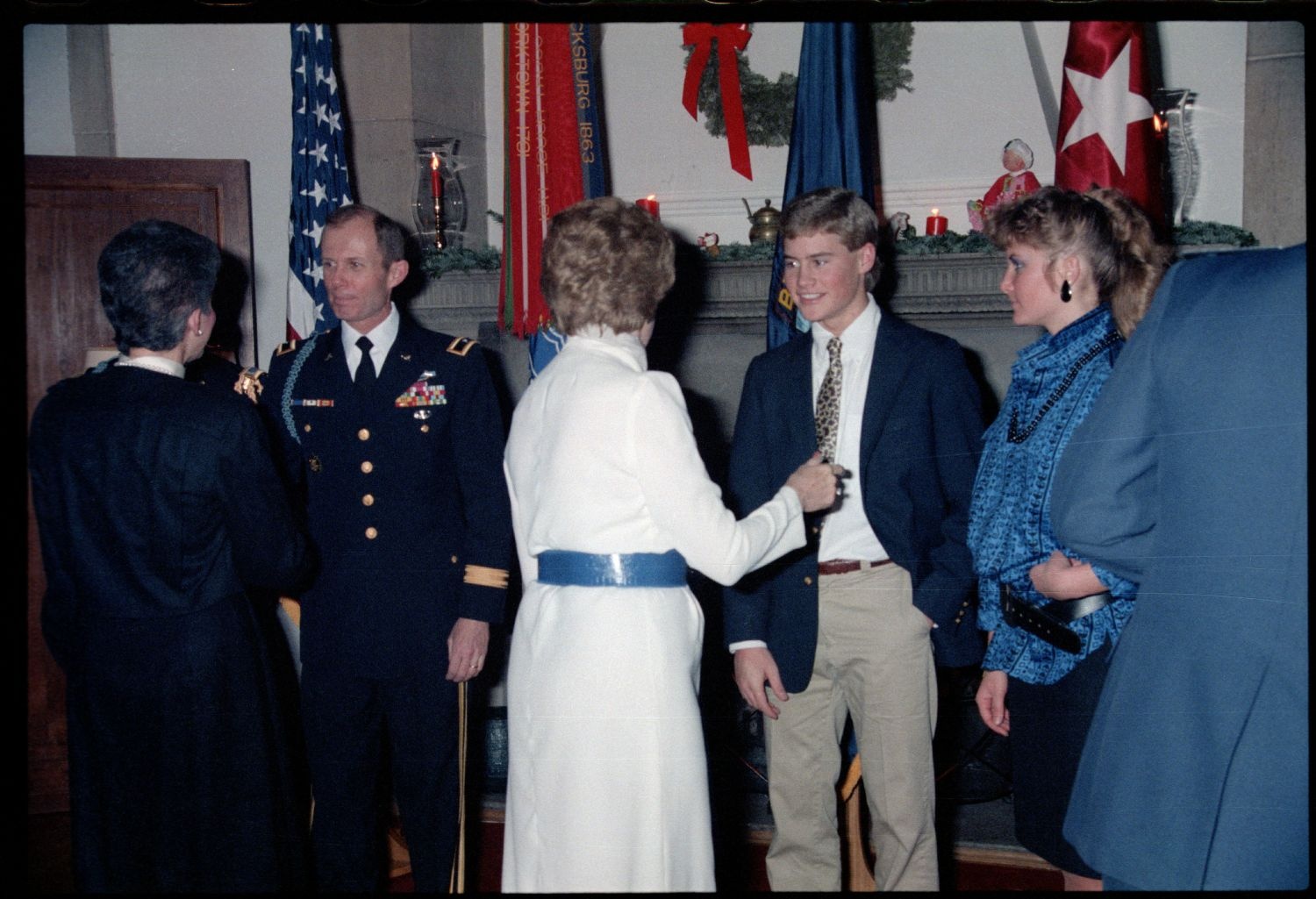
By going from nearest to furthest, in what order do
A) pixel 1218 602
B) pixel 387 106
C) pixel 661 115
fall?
pixel 1218 602, pixel 387 106, pixel 661 115

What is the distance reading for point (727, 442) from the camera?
393 centimetres

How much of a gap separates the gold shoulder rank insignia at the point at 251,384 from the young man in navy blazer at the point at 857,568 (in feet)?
4.10

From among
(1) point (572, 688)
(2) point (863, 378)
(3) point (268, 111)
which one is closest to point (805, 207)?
A: (2) point (863, 378)

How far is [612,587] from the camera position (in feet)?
5.98

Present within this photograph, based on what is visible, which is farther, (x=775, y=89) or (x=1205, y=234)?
(x=775, y=89)

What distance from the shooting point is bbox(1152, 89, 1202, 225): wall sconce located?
343 centimetres

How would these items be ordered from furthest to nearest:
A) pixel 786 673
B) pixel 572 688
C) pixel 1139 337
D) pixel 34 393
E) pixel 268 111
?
pixel 268 111
pixel 34 393
pixel 786 673
pixel 572 688
pixel 1139 337

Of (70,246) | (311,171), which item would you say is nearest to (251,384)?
(311,171)

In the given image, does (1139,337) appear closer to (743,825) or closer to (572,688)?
(572,688)

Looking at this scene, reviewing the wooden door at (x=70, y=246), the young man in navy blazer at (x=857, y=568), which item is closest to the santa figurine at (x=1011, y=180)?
the young man in navy blazer at (x=857, y=568)

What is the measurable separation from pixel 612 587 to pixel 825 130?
1.95m

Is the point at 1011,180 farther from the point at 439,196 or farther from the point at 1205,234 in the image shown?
the point at 439,196

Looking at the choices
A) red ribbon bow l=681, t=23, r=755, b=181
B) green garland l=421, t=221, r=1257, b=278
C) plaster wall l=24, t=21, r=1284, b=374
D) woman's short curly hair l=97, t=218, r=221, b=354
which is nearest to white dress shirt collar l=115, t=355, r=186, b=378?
woman's short curly hair l=97, t=218, r=221, b=354

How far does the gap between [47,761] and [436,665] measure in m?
1.73
